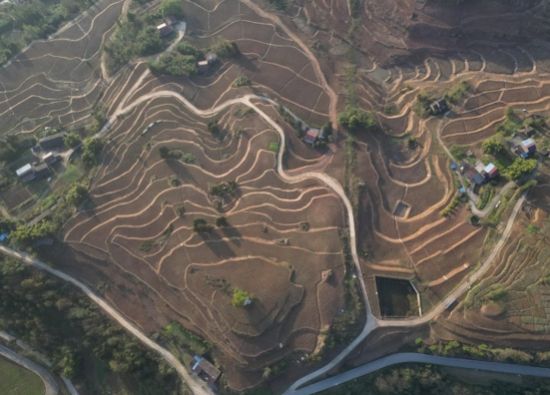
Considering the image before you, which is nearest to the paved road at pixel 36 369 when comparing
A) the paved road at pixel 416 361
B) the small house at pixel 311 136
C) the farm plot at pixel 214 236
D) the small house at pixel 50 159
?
the farm plot at pixel 214 236

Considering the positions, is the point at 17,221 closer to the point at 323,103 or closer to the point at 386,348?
the point at 323,103

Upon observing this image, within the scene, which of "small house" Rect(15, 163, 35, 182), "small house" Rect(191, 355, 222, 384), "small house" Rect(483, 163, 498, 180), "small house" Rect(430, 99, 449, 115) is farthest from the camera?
"small house" Rect(15, 163, 35, 182)

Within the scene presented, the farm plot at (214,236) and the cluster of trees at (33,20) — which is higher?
the cluster of trees at (33,20)

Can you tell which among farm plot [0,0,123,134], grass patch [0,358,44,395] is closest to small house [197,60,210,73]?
farm plot [0,0,123,134]

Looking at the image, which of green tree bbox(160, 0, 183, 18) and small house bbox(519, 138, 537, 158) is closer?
small house bbox(519, 138, 537, 158)

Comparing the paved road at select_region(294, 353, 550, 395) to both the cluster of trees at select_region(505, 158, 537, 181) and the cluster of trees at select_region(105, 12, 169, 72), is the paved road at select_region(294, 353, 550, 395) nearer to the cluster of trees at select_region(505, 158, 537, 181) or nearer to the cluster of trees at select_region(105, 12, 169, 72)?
the cluster of trees at select_region(505, 158, 537, 181)

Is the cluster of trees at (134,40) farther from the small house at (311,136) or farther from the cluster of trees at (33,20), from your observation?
the small house at (311,136)

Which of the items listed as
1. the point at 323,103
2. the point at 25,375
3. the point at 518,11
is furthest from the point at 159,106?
the point at 518,11
